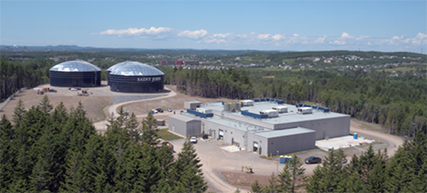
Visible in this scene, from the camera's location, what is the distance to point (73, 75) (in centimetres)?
13150

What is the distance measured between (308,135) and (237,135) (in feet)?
44.4

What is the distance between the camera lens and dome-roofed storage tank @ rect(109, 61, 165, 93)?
123 m

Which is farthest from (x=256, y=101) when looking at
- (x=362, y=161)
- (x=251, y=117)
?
(x=362, y=161)

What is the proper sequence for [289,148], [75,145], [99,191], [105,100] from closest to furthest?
[99,191] < [75,145] < [289,148] < [105,100]

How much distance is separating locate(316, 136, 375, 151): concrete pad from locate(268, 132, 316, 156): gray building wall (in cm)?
354

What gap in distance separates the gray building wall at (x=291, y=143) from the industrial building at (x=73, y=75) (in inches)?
3736

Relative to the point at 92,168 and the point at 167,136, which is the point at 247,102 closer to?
the point at 167,136

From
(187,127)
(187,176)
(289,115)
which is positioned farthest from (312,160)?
(187,176)

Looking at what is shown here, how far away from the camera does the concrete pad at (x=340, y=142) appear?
229 feet

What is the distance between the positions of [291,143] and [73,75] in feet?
317

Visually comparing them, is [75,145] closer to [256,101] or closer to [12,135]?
[12,135]

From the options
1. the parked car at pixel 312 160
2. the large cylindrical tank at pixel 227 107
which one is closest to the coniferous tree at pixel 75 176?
the parked car at pixel 312 160

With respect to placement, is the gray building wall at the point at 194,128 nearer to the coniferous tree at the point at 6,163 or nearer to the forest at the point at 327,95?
the coniferous tree at the point at 6,163

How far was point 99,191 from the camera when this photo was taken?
121 ft
